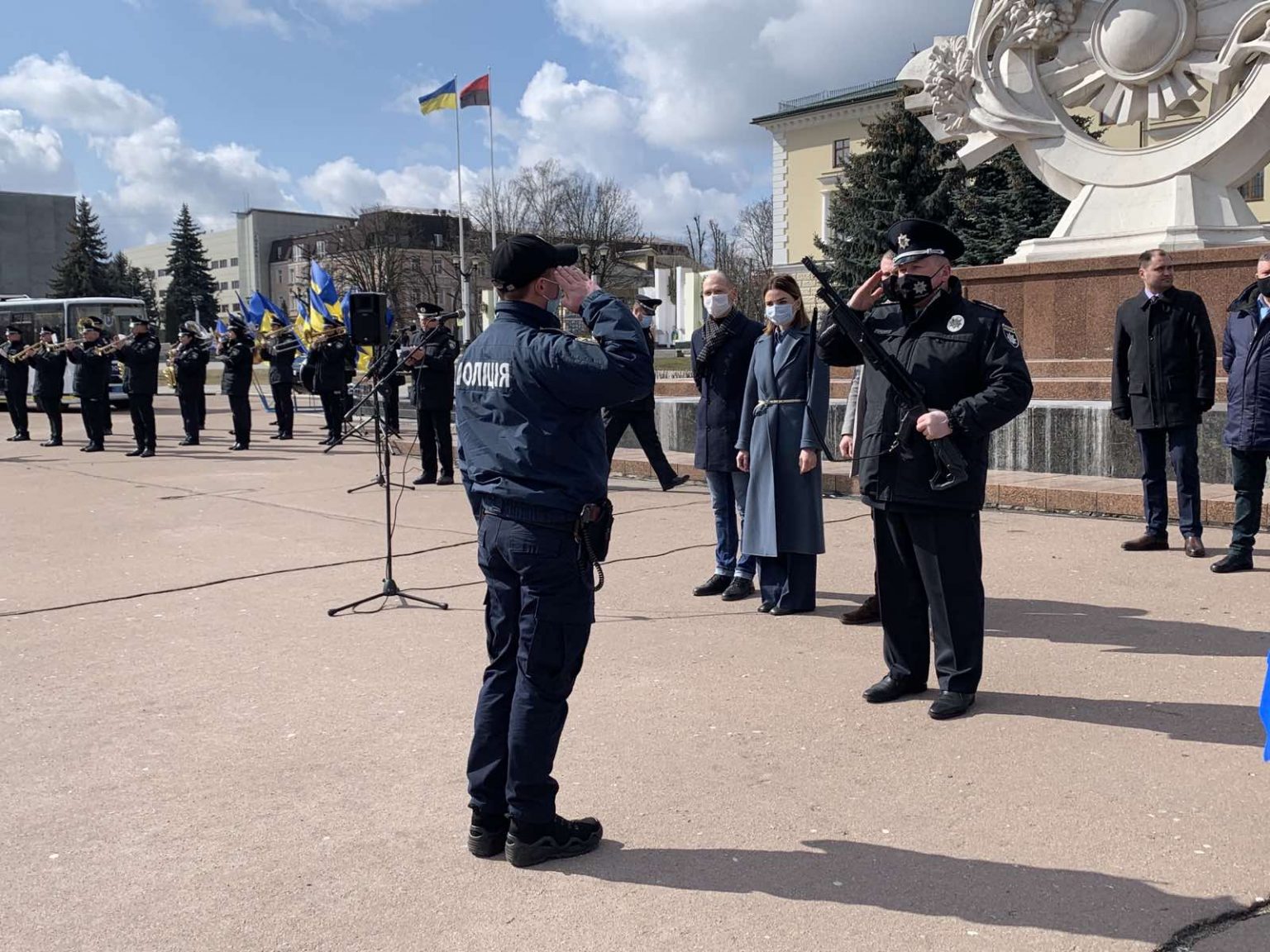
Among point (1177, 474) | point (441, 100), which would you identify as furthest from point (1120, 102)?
point (441, 100)

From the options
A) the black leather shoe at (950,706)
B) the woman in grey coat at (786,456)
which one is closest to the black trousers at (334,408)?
the woman in grey coat at (786,456)

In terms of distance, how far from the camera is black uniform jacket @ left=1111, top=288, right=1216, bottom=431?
7.72 m

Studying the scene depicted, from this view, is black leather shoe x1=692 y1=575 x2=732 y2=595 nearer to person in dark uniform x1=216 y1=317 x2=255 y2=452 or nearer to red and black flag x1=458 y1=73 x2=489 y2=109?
person in dark uniform x1=216 y1=317 x2=255 y2=452

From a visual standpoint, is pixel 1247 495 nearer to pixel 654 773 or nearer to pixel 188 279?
pixel 654 773

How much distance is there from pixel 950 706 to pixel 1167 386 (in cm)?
425

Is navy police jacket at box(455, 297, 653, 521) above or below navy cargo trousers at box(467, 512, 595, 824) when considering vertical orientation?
above

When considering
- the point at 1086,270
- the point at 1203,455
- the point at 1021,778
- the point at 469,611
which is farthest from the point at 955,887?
the point at 1086,270

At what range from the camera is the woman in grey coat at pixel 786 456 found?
6.41 meters

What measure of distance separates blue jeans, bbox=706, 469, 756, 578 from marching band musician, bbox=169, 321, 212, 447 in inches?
486

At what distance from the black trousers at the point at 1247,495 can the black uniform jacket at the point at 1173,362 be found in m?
0.47

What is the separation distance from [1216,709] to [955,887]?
6.85 ft

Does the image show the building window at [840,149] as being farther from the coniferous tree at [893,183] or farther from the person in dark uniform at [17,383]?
the person in dark uniform at [17,383]

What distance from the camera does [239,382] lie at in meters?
17.1

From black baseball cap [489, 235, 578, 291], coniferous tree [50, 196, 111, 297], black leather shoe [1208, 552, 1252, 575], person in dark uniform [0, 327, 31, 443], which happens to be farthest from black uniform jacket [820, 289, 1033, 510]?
coniferous tree [50, 196, 111, 297]
